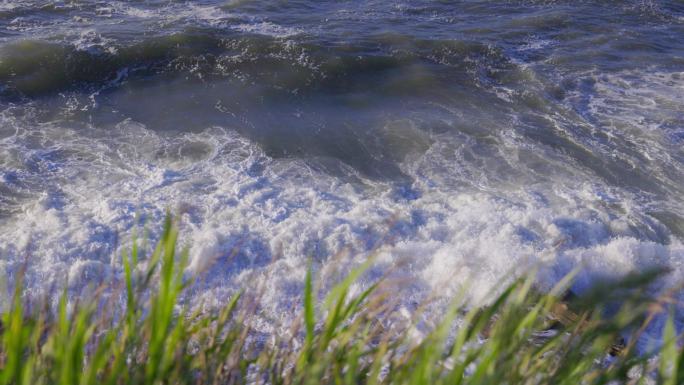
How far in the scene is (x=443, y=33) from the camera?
13.7 meters

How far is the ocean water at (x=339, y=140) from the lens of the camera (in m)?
6.33

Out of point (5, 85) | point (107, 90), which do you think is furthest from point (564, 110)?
point (5, 85)

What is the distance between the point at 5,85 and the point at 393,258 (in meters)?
8.04

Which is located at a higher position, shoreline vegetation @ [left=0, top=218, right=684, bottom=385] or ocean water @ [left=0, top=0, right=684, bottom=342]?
shoreline vegetation @ [left=0, top=218, right=684, bottom=385]

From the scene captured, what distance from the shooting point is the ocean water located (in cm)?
633

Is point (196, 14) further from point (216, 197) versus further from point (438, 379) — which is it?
point (438, 379)

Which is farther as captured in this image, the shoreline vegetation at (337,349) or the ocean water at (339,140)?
the ocean water at (339,140)

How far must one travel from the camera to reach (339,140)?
9.24m

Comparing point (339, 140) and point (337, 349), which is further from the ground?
point (337, 349)

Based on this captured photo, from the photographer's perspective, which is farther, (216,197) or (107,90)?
(107,90)

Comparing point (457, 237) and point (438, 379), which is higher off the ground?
point (438, 379)

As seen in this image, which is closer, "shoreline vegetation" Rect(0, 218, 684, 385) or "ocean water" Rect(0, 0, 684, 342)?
"shoreline vegetation" Rect(0, 218, 684, 385)

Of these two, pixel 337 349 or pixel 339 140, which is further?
pixel 339 140

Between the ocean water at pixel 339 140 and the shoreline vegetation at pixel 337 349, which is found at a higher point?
the shoreline vegetation at pixel 337 349
